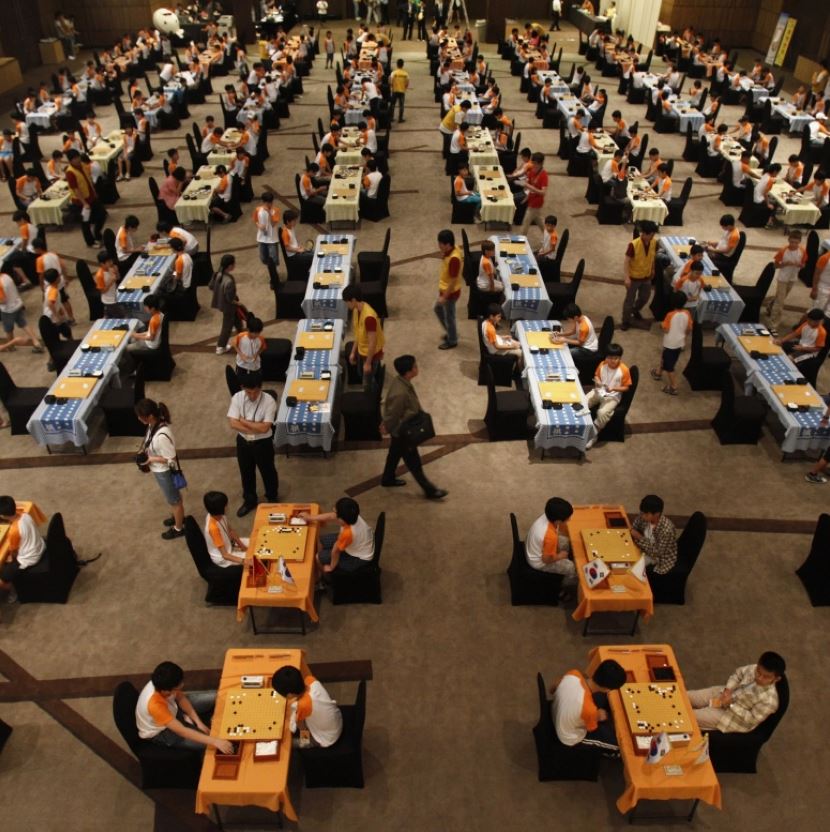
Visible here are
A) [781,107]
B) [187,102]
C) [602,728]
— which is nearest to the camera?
[602,728]

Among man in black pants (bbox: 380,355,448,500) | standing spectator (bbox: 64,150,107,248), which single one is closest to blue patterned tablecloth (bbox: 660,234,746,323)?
man in black pants (bbox: 380,355,448,500)

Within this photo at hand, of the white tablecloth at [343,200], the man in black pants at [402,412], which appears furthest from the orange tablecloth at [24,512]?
the white tablecloth at [343,200]

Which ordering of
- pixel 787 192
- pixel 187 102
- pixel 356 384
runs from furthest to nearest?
1. pixel 187 102
2. pixel 787 192
3. pixel 356 384

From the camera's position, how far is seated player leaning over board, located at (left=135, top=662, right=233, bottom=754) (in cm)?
482

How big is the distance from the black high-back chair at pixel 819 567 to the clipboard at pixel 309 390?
17.1 ft

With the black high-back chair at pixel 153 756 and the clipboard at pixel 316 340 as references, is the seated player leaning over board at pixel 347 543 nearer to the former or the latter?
the black high-back chair at pixel 153 756

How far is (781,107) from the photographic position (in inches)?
759

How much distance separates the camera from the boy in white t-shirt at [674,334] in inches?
348

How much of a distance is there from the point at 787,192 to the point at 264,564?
40.7ft

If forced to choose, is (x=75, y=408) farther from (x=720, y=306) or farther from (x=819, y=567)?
(x=720, y=306)

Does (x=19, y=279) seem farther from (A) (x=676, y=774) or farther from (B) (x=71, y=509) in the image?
(A) (x=676, y=774)

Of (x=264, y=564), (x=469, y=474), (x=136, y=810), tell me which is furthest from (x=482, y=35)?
(x=136, y=810)

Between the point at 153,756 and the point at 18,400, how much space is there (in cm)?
527

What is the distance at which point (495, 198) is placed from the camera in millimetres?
13375
